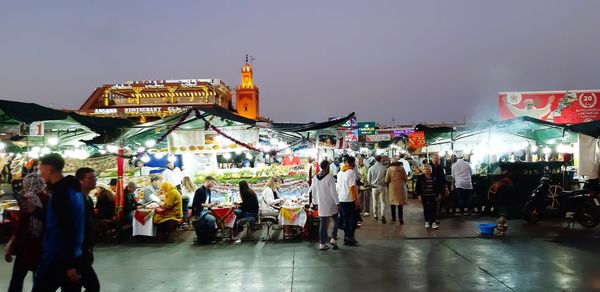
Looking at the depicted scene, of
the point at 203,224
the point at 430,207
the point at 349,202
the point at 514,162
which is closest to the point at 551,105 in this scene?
the point at 514,162

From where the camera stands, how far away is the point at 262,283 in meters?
6.61

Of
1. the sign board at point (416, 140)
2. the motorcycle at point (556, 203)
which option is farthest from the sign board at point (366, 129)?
the motorcycle at point (556, 203)

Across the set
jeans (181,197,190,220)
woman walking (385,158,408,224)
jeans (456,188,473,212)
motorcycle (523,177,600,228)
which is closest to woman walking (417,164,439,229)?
woman walking (385,158,408,224)

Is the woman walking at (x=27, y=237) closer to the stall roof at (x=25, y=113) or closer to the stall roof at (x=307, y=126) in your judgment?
the stall roof at (x=25, y=113)

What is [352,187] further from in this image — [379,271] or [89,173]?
[89,173]

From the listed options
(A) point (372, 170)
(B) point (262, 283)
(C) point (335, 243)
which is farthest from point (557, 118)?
(B) point (262, 283)

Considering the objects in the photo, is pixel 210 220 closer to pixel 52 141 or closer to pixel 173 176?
pixel 173 176

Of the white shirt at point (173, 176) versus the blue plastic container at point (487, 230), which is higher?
the white shirt at point (173, 176)

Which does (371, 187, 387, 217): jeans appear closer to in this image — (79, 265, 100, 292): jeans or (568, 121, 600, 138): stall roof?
(568, 121, 600, 138): stall roof

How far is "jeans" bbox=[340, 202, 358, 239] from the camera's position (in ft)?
31.5

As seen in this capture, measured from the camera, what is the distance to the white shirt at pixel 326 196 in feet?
29.8

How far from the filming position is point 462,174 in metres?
13.1

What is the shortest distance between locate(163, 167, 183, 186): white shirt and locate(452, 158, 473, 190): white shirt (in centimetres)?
827

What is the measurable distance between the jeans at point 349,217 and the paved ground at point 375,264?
469 millimetres
